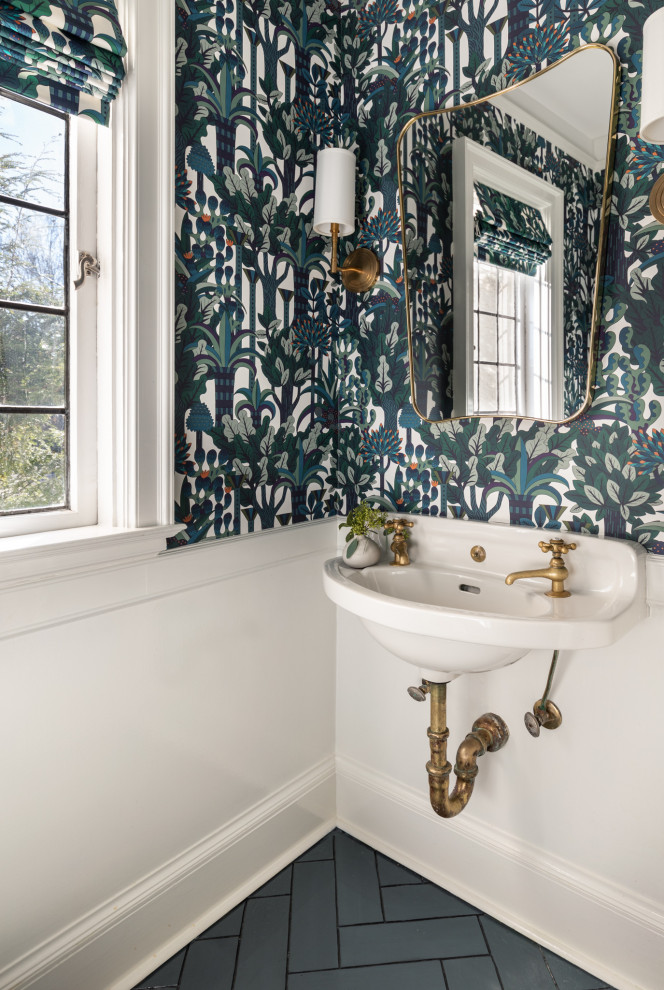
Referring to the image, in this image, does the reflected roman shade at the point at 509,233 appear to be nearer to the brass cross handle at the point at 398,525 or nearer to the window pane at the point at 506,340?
the window pane at the point at 506,340

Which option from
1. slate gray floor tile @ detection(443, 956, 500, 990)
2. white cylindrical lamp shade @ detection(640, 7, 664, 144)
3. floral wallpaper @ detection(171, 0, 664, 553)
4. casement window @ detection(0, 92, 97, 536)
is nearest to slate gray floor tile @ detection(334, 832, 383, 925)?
slate gray floor tile @ detection(443, 956, 500, 990)

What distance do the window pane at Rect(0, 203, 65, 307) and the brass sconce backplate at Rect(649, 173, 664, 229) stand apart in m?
1.19

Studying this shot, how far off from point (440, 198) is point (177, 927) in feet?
6.17

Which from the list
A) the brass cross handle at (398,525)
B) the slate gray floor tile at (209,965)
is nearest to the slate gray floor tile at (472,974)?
the slate gray floor tile at (209,965)

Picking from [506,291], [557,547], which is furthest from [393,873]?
[506,291]

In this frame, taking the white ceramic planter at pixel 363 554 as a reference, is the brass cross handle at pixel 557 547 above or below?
above

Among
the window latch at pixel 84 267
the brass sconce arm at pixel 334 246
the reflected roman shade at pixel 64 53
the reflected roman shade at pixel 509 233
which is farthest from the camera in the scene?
the brass sconce arm at pixel 334 246

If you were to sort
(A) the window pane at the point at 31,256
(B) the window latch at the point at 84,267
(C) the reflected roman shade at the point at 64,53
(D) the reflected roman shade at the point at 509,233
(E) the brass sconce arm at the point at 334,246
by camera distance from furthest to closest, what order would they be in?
(E) the brass sconce arm at the point at 334,246 → (D) the reflected roman shade at the point at 509,233 → (B) the window latch at the point at 84,267 → (A) the window pane at the point at 31,256 → (C) the reflected roman shade at the point at 64,53

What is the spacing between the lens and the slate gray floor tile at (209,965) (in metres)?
1.32

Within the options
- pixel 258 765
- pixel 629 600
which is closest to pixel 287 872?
pixel 258 765

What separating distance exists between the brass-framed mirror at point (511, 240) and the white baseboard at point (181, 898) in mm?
1166

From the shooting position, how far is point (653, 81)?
106cm

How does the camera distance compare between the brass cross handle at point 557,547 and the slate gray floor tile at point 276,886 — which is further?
the slate gray floor tile at point 276,886

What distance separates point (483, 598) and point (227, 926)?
1022 millimetres
